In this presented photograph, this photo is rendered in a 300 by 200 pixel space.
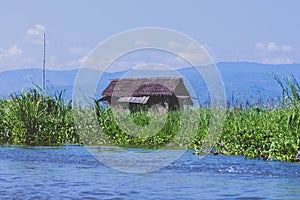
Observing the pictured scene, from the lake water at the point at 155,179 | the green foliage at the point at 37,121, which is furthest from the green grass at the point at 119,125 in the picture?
the lake water at the point at 155,179

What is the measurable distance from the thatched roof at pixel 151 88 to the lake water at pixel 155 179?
55.3ft

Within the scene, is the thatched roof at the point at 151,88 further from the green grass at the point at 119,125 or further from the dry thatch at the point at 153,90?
the green grass at the point at 119,125

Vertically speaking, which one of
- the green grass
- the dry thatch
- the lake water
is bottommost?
the lake water

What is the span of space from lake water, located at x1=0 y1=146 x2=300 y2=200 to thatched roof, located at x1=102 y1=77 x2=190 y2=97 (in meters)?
16.8

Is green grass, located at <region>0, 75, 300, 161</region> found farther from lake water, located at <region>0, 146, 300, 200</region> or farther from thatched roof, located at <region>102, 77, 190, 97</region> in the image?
thatched roof, located at <region>102, 77, 190, 97</region>

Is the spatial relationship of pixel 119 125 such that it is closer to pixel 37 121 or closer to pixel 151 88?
pixel 37 121

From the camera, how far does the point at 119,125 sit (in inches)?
728

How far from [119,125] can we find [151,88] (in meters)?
13.5

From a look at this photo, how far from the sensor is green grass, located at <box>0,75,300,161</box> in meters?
14.9

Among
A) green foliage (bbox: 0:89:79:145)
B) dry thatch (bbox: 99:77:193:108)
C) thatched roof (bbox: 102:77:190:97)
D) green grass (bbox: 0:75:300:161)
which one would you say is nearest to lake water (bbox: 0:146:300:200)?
green grass (bbox: 0:75:300:161)

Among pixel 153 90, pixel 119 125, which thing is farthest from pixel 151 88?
pixel 119 125

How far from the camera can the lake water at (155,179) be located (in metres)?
9.15

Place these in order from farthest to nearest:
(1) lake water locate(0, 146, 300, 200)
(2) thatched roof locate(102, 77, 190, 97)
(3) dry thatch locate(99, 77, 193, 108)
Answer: (2) thatched roof locate(102, 77, 190, 97), (3) dry thatch locate(99, 77, 193, 108), (1) lake water locate(0, 146, 300, 200)

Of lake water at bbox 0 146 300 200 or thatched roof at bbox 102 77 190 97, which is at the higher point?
thatched roof at bbox 102 77 190 97
